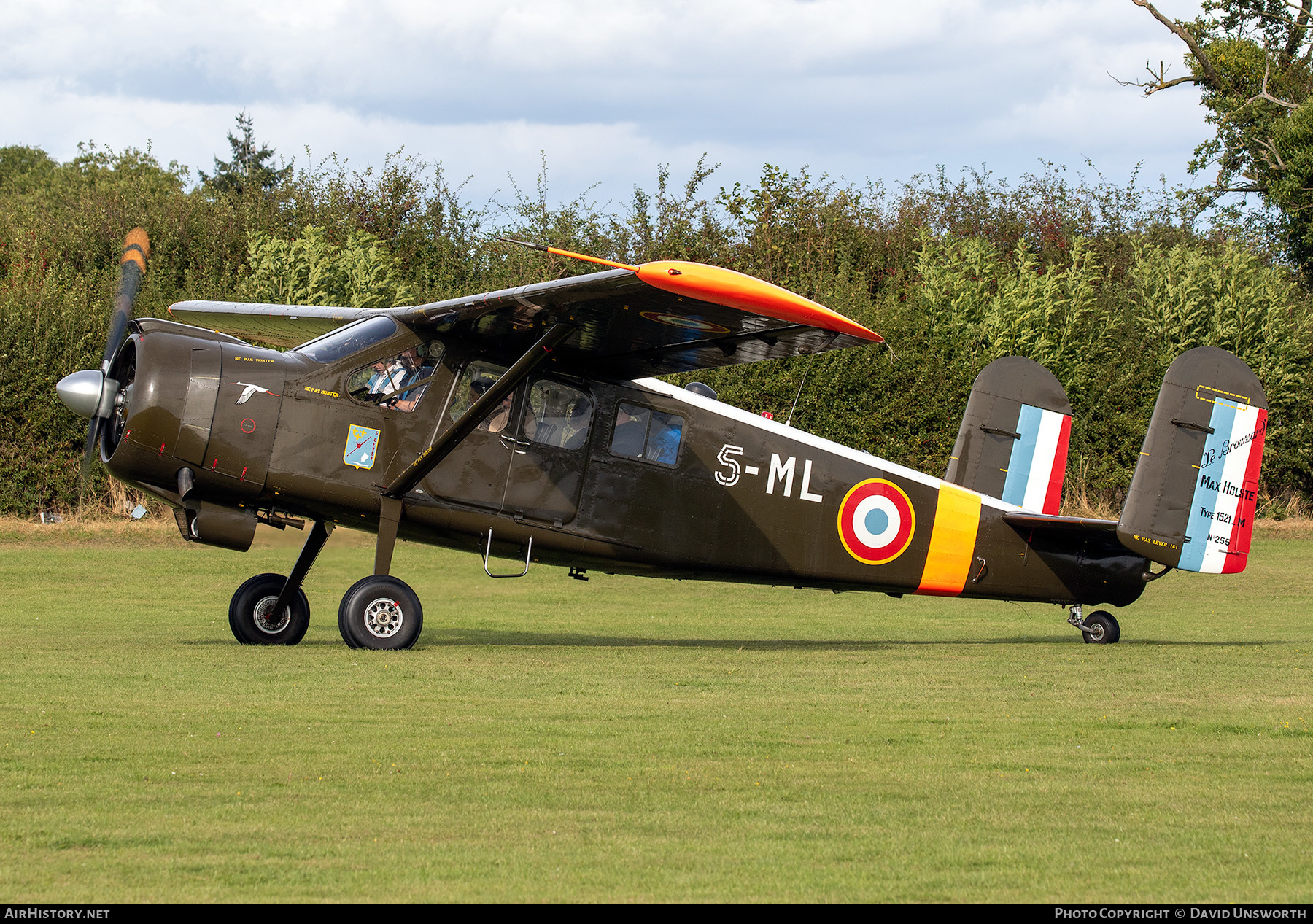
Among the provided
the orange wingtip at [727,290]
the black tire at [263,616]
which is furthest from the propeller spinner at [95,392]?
the orange wingtip at [727,290]

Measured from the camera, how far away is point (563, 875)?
5.23 meters

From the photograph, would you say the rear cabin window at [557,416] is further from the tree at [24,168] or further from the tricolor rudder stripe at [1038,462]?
the tree at [24,168]

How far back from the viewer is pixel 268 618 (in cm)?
1377

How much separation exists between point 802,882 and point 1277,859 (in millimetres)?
2159

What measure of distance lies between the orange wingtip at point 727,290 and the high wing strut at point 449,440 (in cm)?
196

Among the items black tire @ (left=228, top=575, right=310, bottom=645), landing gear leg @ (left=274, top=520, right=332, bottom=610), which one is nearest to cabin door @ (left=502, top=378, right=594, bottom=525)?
landing gear leg @ (left=274, top=520, right=332, bottom=610)

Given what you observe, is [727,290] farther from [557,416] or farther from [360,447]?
[360,447]

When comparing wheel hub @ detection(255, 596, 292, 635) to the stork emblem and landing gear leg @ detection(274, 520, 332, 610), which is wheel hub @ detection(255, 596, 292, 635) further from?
the stork emblem

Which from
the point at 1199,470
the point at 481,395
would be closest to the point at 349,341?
the point at 481,395

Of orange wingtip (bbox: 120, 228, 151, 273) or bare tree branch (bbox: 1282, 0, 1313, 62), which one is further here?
bare tree branch (bbox: 1282, 0, 1313, 62)

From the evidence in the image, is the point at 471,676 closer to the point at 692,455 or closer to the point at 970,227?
the point at 692,455

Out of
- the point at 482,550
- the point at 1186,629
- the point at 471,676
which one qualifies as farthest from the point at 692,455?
the point at 1186,629

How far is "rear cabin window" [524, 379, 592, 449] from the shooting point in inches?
530

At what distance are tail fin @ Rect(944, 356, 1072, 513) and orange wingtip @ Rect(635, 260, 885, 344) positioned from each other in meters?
6.36
